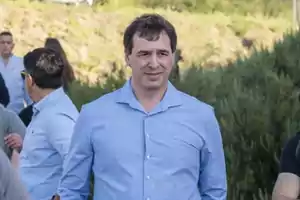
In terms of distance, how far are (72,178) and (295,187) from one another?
3.12 feet

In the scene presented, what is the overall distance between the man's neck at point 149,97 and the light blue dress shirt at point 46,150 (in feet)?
3.54

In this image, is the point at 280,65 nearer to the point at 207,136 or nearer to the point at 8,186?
the point at 207,136

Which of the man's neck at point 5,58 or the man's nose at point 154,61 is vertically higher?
the man's nose at point 154,61

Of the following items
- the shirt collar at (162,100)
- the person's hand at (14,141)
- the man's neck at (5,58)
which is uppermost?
the shirt collar at (162,100)

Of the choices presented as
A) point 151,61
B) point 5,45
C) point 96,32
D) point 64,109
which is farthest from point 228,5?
point 151,61

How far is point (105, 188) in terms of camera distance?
11.2 ft

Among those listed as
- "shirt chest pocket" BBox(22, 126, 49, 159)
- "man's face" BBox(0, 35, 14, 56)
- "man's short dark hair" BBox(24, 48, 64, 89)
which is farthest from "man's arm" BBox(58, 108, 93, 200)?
"man's face" BBox(0, 35, 14, 56)

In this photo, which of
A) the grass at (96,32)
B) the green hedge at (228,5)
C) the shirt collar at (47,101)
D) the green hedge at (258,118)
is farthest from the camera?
the green hedge at (228,5)

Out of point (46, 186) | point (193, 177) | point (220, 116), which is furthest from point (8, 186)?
point (220, 116)

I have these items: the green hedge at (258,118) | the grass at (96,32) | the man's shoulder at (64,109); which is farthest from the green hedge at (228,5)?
the man's shoulder at (64,109)

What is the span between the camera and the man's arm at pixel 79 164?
137 inches

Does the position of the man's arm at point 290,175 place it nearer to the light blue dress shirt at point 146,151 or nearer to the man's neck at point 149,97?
the light blue dress shirt at point 146,151

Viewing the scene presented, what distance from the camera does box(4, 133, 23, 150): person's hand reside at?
514 centimetres

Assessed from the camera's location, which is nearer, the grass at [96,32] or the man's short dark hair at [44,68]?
the man's short dark hair at [44,68]
